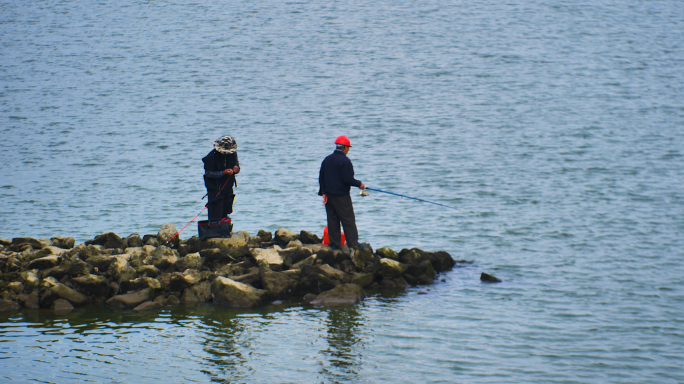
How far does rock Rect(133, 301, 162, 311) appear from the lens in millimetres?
12880

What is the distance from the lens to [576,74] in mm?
51500

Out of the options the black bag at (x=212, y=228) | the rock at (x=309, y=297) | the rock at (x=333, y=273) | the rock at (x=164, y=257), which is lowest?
the rock at (x=309, y=297)

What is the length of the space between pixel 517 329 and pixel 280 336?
145 inches

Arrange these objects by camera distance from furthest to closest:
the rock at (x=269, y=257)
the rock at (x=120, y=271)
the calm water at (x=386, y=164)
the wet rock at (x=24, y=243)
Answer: the wet rock at (x=24, y=243) → the rock at (x=269, y=257) → the rock at (x=120, y=271) → the calm water at (x=386, y=164)

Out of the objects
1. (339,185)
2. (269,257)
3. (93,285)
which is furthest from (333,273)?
(93,285)

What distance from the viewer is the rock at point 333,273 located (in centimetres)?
1378

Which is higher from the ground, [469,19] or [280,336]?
[469,19]

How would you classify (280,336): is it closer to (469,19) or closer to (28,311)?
(28,311)

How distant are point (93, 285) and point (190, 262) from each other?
1.80m

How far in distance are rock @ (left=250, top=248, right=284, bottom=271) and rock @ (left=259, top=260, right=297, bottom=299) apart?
0.59 metres

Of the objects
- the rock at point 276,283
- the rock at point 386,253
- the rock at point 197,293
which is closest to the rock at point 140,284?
the rock at point 197,293

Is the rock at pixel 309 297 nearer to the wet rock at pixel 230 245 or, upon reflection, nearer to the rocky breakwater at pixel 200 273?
the rocky breakwater at pixel 200 273

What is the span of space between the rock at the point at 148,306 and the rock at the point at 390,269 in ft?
13.4

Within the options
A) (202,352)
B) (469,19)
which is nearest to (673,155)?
(202,352)
